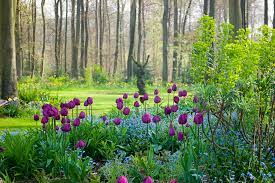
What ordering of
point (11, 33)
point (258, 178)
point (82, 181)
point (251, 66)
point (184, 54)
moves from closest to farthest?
point (258, 178) < point (82, 181) < point (251, 66) < point (11, 33) < point (184, 54)

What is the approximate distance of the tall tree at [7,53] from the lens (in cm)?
1148

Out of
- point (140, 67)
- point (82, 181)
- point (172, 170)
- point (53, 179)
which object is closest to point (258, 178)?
point (172, 170)

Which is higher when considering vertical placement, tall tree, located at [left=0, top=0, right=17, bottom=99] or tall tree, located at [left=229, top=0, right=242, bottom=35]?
tall tree, located at [left=229, top=0, right=242, bottom=35]

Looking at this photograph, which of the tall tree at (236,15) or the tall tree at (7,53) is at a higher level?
the tall tree at (236,15)

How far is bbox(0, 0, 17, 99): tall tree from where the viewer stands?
37.7 ft

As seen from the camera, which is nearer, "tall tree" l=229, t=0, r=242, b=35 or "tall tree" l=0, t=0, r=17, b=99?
"tall tree" l=0, t=0, r=17, b=99

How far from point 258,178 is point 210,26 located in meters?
5.93

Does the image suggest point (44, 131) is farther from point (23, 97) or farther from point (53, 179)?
point (23, 97)

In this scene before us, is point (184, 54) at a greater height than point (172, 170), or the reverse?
point (184, 54)

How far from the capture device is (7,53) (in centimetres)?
1155

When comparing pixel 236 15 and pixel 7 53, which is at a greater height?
pixel 236 15

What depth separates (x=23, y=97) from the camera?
41.5ft

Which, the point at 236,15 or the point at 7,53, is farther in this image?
the point at 236,15

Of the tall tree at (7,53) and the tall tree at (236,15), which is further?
the tall tree at (236,15)
